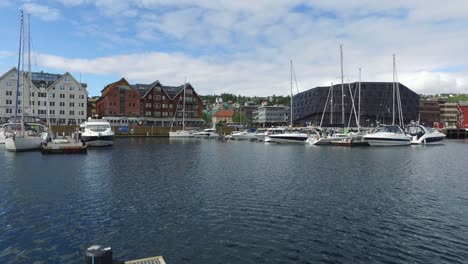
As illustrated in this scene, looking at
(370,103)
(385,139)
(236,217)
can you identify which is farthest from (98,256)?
(370,103)

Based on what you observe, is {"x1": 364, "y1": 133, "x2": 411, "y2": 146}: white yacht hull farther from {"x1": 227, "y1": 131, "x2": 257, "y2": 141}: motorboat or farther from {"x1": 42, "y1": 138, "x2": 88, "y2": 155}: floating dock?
{"x1": 42, "y1": 138, "x2": 88, "y2": 155}: floating dock

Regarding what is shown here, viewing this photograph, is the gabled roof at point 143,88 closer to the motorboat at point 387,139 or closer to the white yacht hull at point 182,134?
the white yacht hull at point 182,134

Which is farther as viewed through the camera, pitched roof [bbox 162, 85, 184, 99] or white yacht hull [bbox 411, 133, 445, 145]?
pitched roof [bbox 162, 85, 184, 99]

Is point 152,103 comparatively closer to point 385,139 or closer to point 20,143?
point 20,143

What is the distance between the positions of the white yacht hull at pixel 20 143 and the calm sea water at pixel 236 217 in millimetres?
26415

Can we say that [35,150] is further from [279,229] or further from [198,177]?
[279,229]

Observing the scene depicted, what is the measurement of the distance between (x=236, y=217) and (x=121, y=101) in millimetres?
126696


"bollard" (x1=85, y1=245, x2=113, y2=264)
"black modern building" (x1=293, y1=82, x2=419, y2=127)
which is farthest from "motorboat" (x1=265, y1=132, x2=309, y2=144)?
"black modern building" (x1=293, y1=82, x2=419, y2=127)

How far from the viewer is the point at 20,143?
53.2 meters

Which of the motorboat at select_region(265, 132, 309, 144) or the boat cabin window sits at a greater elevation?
the boat cabin window

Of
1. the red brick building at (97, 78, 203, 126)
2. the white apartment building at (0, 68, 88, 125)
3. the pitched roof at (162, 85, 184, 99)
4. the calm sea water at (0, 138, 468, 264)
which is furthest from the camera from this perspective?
the pitched roof at (162, 85, 184, 99)

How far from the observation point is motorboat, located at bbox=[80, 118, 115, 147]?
2565 inches

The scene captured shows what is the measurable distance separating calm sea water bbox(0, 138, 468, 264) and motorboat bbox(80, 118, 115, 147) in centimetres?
3559

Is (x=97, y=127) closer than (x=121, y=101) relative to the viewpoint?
Yes
